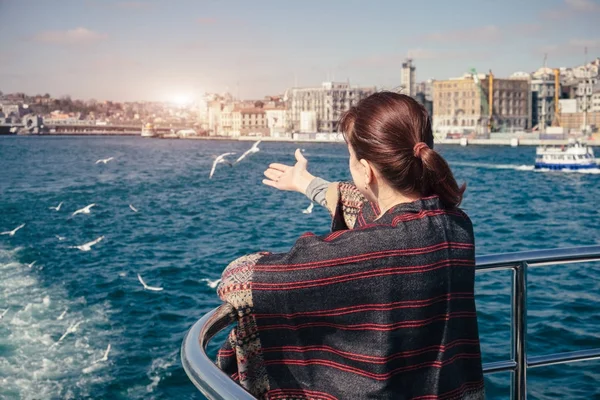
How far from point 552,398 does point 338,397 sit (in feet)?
14.9

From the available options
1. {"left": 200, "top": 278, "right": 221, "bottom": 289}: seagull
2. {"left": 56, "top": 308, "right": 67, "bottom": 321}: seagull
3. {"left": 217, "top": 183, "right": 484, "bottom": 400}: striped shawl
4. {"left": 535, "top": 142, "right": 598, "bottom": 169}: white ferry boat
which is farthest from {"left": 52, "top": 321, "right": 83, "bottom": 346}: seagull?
{"left": 535, "top": 142, "right": 598, "bottom": 169}: white ferry boat

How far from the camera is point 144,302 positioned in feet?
27.7

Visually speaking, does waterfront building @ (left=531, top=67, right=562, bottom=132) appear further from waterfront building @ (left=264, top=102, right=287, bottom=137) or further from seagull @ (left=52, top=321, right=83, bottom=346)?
seagull @ (left=52, top=321, right=83, bottom=346)

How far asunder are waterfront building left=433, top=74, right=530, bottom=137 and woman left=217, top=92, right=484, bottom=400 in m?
64.2

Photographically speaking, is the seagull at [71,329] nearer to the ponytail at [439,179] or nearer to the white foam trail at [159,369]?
the white foam trail at [159,369]

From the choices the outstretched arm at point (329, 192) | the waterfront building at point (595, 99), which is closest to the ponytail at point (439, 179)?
the outstretched arm at point (329, 192)

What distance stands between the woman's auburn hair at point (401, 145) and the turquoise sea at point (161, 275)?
4.45 meters

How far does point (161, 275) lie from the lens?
10242mm

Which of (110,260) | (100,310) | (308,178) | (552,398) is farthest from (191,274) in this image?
(308,178)

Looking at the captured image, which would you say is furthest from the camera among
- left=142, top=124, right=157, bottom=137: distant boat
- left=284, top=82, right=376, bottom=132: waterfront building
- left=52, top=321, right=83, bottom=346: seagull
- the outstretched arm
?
left=142, top=124, right=157, bottom=137: distant boat

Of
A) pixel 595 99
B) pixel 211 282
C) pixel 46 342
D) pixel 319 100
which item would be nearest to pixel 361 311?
pixel 46 342

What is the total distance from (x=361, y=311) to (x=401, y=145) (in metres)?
0.18

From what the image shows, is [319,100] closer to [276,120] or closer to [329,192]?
[276,120]

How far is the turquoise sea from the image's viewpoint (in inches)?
223
